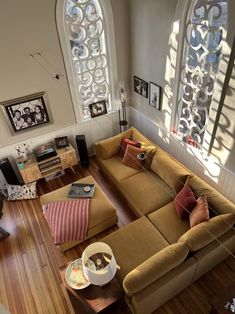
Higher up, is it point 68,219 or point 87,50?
→ point 87,50

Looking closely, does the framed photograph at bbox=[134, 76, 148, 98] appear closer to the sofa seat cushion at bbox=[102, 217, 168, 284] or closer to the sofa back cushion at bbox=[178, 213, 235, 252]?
the sofa seat cushion at bbox=[102, 217, 168, 284]

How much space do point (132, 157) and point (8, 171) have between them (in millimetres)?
2151

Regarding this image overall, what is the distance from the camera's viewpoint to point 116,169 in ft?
12.8

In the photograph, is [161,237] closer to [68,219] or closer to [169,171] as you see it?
[169,171]

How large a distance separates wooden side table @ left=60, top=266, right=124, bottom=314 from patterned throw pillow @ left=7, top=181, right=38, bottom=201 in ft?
6.87

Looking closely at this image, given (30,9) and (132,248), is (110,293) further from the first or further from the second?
(30,9)

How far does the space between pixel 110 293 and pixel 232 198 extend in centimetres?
204

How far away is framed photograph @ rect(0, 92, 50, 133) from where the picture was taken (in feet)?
12.3

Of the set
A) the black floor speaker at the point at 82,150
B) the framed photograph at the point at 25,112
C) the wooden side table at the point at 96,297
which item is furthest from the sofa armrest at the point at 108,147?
the wooden side table at the point at 96,297

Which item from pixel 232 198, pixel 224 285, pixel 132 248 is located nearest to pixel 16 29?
pixel 132 248

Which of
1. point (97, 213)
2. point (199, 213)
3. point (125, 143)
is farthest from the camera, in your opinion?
point (125, 143)

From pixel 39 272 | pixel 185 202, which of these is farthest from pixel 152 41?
pixel 39 272

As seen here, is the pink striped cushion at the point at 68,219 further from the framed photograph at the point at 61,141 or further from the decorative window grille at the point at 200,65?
the decorative window grille at the point at 200,65

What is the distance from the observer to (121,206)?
3812 mm
